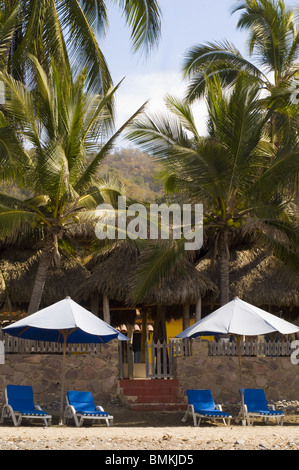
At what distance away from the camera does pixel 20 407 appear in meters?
12.9

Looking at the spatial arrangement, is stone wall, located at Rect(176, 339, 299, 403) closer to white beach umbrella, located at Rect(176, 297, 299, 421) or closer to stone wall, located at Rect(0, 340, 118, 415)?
stone wall, located at Rect(0, 340, 118, 415)

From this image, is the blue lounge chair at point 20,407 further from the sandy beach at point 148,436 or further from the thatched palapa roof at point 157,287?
the thatched palapa roof at point 157,287

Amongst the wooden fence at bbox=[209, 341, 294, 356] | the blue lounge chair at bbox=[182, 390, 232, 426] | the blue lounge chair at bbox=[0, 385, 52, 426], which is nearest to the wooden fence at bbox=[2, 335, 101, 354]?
the blue lounge chair at bbox=[0, 385, 52, 426]

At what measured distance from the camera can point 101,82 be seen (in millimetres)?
19031

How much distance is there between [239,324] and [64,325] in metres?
3.04

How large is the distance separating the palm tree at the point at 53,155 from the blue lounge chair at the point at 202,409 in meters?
4.70

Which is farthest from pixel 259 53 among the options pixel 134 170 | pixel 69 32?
pixel 134 170

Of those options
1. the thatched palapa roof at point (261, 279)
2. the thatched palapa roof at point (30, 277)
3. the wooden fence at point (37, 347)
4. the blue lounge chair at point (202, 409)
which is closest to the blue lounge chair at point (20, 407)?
the wooden fence at point (37, 347)

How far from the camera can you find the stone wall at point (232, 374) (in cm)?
1586

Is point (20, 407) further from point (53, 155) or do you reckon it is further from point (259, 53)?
point (259, 53)

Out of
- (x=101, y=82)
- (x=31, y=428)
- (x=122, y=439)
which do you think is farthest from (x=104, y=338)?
(x=101, y=82)

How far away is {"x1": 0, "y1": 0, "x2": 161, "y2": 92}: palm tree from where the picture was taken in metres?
18.7

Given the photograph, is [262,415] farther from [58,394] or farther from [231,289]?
[231,289]

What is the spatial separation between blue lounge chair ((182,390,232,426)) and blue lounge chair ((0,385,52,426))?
2.65 meters
